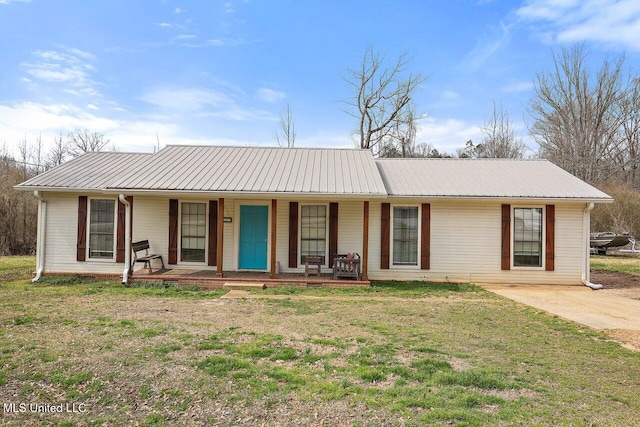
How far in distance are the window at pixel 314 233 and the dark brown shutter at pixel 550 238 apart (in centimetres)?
628

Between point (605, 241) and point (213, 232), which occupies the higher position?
point (213, 232)

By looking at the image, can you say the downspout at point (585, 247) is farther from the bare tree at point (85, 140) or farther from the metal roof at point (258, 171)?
the bare tree at point (85, 140)

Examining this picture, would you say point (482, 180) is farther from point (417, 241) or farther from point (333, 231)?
point (333, 231)

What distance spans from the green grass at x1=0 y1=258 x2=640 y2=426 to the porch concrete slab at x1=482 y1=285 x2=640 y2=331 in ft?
2.28

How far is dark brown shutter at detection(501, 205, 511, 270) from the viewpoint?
420 inches

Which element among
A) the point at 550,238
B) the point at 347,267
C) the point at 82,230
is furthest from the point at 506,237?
the point at 82,230

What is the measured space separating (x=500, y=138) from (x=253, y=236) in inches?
1139

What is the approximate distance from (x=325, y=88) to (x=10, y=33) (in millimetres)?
18388

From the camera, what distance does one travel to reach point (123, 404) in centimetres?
345

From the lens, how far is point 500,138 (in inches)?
1294

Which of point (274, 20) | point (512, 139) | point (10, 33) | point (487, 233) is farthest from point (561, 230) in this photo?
point (512, 139)

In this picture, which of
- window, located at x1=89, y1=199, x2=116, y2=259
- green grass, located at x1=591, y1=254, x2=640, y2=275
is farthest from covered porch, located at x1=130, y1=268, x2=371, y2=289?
green grass, located at x1=591, y1=254, x2=640, y2=275

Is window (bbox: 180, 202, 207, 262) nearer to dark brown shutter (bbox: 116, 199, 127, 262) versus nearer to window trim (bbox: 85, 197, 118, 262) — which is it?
dark brown shutter (bbox: 116, 199, 127, 262)

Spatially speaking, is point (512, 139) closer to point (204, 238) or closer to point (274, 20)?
point (274, 20)
